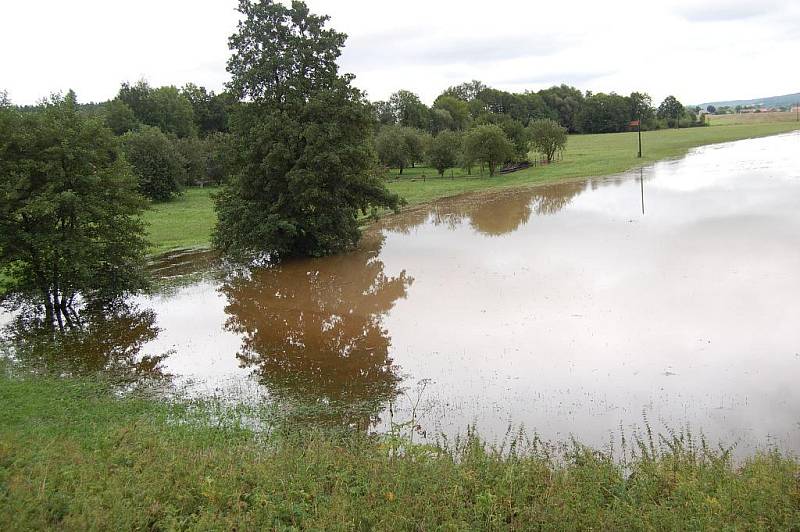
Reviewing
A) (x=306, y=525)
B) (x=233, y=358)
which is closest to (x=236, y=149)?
(x=233, y=358)

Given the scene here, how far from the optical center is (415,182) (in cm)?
6006

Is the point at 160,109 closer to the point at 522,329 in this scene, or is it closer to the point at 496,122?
the point at 496,122

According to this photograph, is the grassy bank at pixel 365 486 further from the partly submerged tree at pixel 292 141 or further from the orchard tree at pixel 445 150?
the orchard tree at pixel 445 150

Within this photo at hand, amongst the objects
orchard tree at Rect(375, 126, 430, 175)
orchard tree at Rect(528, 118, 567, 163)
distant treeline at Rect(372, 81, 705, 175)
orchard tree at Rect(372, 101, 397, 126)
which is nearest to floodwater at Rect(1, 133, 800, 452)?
distant treeline at Rect(372, 81, 705, 175)

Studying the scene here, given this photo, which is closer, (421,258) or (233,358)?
(233,358)

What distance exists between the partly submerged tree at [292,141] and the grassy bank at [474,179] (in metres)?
3.39

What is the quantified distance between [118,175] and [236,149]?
27.5ft

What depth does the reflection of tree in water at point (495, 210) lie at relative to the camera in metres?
34.8

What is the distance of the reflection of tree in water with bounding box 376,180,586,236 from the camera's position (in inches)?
1371

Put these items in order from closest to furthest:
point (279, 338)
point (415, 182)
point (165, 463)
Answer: point (165, 463), point (279, 338), point (415, 182)

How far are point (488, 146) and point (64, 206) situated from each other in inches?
1709

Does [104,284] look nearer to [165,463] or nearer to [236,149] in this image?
[236,149]

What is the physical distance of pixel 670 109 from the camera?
132 meters

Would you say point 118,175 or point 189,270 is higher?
point 118,175
